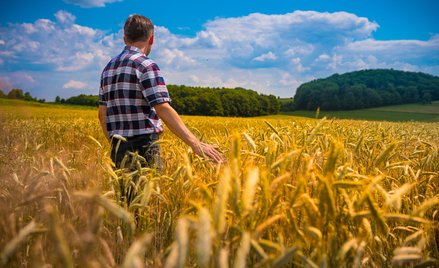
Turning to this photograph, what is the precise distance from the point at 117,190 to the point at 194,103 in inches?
2863

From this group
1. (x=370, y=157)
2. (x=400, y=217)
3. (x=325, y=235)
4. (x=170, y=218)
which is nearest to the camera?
(x=400, y=217)

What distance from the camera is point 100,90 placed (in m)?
3.68

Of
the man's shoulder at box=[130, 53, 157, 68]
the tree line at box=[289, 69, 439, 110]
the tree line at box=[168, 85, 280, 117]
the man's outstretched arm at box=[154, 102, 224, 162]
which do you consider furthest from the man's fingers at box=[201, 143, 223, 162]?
the tree line at box=[289, 69, 439, 110]

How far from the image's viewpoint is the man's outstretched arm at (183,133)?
235cm

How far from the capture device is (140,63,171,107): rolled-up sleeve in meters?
3.03

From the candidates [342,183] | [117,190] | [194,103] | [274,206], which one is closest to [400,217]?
[342,183]

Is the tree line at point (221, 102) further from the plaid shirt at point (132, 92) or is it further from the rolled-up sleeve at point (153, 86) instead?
the rolled-up sleeve at point (153, 86)

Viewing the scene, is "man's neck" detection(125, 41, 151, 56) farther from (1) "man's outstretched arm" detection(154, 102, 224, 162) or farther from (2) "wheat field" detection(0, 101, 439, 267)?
(2) "wheat field" detection(0, 101, 439, 267)

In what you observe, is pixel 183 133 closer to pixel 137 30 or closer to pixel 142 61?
pixel 142 61

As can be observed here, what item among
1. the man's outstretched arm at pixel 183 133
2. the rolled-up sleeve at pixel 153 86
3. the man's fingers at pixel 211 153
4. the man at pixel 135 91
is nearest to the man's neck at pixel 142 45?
the man at pixel 135 91

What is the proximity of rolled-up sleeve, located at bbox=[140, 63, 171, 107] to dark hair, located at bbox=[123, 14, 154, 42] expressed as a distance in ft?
1.36

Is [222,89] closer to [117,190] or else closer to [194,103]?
[194,103]

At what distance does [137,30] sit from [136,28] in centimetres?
2

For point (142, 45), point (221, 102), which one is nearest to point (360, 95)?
point (221, 102)
